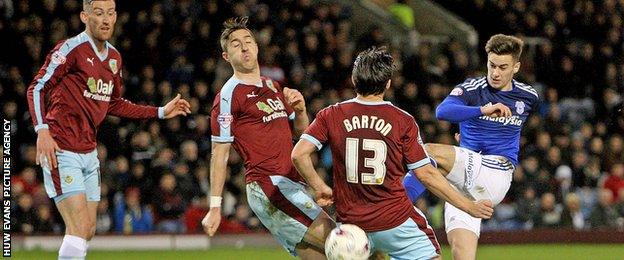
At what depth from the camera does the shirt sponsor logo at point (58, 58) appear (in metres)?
7.92

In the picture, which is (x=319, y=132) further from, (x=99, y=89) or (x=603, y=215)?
(x=603, y=215)

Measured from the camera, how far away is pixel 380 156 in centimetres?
695

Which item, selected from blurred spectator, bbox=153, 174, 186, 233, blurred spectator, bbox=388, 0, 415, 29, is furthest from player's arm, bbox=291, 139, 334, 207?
blurred spectator, bbox=388, 0, 415, 29

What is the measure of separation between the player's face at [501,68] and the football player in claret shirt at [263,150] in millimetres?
1499

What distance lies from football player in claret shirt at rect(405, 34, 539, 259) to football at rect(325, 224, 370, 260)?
146 cm

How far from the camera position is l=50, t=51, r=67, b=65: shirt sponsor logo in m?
7.92

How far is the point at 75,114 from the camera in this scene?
807 centimetres

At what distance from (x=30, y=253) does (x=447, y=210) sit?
668 centimetres

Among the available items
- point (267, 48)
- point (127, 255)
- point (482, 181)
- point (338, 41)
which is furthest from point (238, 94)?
point (338, 41)

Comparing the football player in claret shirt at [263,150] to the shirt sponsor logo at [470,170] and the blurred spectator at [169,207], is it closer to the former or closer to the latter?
the shirt sponsor logo at [470,170]

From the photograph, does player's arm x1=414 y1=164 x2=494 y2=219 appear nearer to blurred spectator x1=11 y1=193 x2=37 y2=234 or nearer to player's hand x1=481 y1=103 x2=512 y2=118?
player's hand x1=481 y1=103 x2=512 y2=118

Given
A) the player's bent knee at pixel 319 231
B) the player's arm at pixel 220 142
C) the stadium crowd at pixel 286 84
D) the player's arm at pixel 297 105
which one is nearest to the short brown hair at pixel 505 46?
the player's arm at pixel 297 105

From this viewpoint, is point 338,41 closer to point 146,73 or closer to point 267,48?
point 267,48

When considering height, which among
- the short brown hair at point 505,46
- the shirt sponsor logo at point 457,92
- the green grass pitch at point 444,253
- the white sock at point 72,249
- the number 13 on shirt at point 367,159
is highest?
the short brown hair at point 505,46
